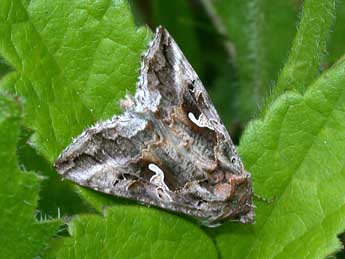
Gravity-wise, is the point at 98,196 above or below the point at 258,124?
below

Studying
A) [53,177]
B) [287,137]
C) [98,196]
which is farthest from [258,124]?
[53,177]

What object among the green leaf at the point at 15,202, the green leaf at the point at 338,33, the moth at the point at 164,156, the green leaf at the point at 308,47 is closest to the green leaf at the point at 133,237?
the green leaf at the point at 15,202

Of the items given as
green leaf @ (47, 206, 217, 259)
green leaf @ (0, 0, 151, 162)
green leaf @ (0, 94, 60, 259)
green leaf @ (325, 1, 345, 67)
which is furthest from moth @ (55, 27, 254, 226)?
green leaf @ (325, 1, 345, 67)

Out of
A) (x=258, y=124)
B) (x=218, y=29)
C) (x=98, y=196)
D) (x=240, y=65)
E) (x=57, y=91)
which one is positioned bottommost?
(x=98, y=196)

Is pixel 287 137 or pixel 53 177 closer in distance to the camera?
pixel 287 137

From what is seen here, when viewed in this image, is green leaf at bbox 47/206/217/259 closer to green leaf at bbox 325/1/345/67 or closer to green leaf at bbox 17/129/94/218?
green leaf at bbox 17/129/94/218

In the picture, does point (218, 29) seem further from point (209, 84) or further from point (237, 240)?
point (237, 240)

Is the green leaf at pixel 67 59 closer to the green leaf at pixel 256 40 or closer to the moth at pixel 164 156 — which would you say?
the moth at pixel 164 156

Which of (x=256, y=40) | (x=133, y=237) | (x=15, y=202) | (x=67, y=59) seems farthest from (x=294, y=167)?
(x=256, y=40)
